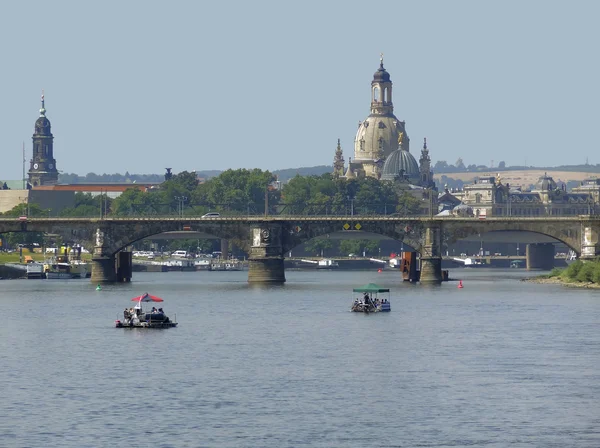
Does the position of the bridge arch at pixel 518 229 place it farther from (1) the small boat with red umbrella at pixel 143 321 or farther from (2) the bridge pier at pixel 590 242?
(1) the small boat with red umbrella at pixel 143 321

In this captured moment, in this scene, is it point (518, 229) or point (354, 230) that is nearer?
point (518, 229)

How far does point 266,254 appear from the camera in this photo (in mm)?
191375

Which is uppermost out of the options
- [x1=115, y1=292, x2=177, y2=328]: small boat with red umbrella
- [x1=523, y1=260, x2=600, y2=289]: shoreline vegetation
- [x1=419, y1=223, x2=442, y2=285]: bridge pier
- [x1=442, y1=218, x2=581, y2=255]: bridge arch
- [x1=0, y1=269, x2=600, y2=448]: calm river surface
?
[x1=442, y1=218, x2=581, y2=255]: bridge arch

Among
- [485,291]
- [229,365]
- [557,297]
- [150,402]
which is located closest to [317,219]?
[485,291]

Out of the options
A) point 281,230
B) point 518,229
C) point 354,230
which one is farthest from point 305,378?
point 354,230

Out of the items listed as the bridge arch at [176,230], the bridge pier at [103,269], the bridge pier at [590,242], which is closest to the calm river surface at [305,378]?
the bridge pier at [590,242]

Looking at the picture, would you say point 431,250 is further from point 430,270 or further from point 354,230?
point 354,230

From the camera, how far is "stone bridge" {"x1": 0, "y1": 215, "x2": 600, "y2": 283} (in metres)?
190

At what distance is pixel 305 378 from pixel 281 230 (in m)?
108

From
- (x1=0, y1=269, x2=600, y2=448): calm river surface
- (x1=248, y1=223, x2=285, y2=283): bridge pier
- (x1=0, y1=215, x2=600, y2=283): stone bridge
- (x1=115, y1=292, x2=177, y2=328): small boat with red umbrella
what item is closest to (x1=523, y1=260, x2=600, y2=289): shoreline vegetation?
(x1=0, y1=215, x2=600, y2=283): stone bridge

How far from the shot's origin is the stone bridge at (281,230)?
19012cm

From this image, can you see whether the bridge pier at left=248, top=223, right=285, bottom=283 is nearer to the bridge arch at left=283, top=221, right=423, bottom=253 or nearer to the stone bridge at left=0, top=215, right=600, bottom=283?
the stone bridge at left=0, top=215, right=600, bottom=283

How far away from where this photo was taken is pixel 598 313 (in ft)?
413

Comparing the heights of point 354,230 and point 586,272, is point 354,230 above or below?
above
